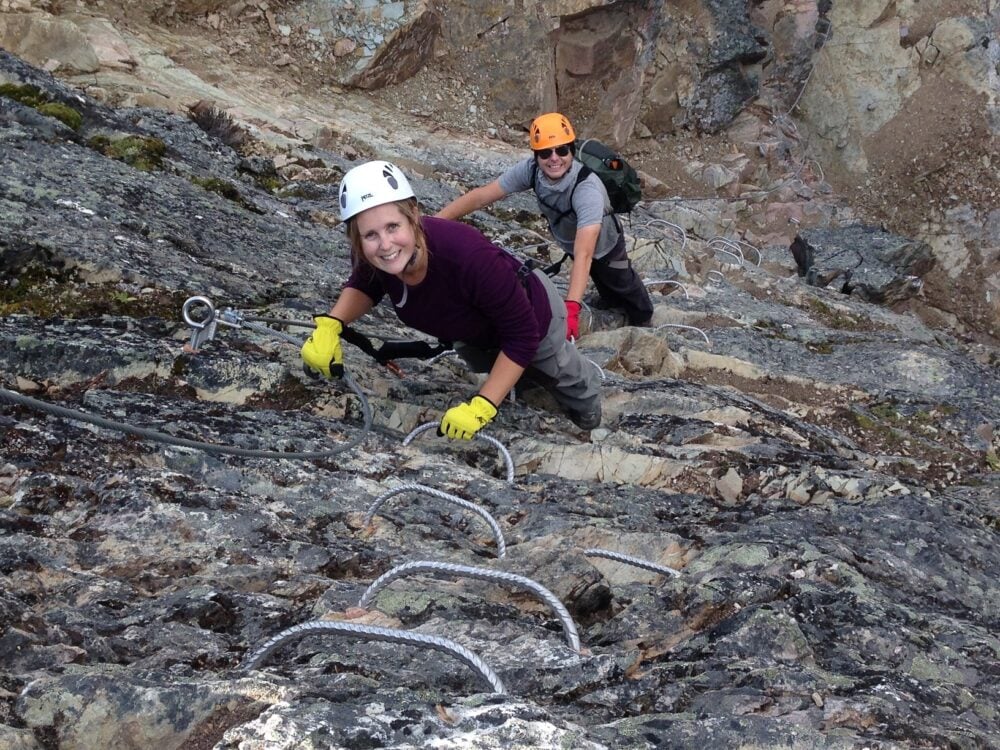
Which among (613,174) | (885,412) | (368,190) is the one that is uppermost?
(613,174)

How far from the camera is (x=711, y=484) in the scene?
6.28 meters

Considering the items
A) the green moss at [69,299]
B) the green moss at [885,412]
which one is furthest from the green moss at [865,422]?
the green moss at [69,299]

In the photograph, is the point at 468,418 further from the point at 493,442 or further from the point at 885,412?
the point at 885,412

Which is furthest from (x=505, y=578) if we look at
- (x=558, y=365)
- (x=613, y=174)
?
(x=613, y=174)

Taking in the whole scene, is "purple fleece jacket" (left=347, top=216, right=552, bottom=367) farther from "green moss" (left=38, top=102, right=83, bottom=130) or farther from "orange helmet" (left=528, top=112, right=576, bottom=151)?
"green moss" (left=38, top=102, right=83, bottom=130)

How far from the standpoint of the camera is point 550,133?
7.60 metres

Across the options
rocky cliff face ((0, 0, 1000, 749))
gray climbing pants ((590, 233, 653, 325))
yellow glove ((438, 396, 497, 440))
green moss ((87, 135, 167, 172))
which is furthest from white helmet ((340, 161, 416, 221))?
green moss ((87, 135, 167, 172))

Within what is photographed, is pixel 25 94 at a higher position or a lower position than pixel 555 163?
lower

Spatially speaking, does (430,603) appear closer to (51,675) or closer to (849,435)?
(51,675)

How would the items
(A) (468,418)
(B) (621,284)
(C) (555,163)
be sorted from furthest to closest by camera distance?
(B) (621,284), (C) (555,163), (A) (468,418)

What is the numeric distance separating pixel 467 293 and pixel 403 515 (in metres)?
1.41

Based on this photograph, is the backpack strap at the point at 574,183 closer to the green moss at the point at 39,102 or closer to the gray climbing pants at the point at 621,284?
the gray climbing pants at the point at 621,284

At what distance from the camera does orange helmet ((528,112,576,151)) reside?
24.9ft

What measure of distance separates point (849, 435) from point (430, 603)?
7.16 meters
